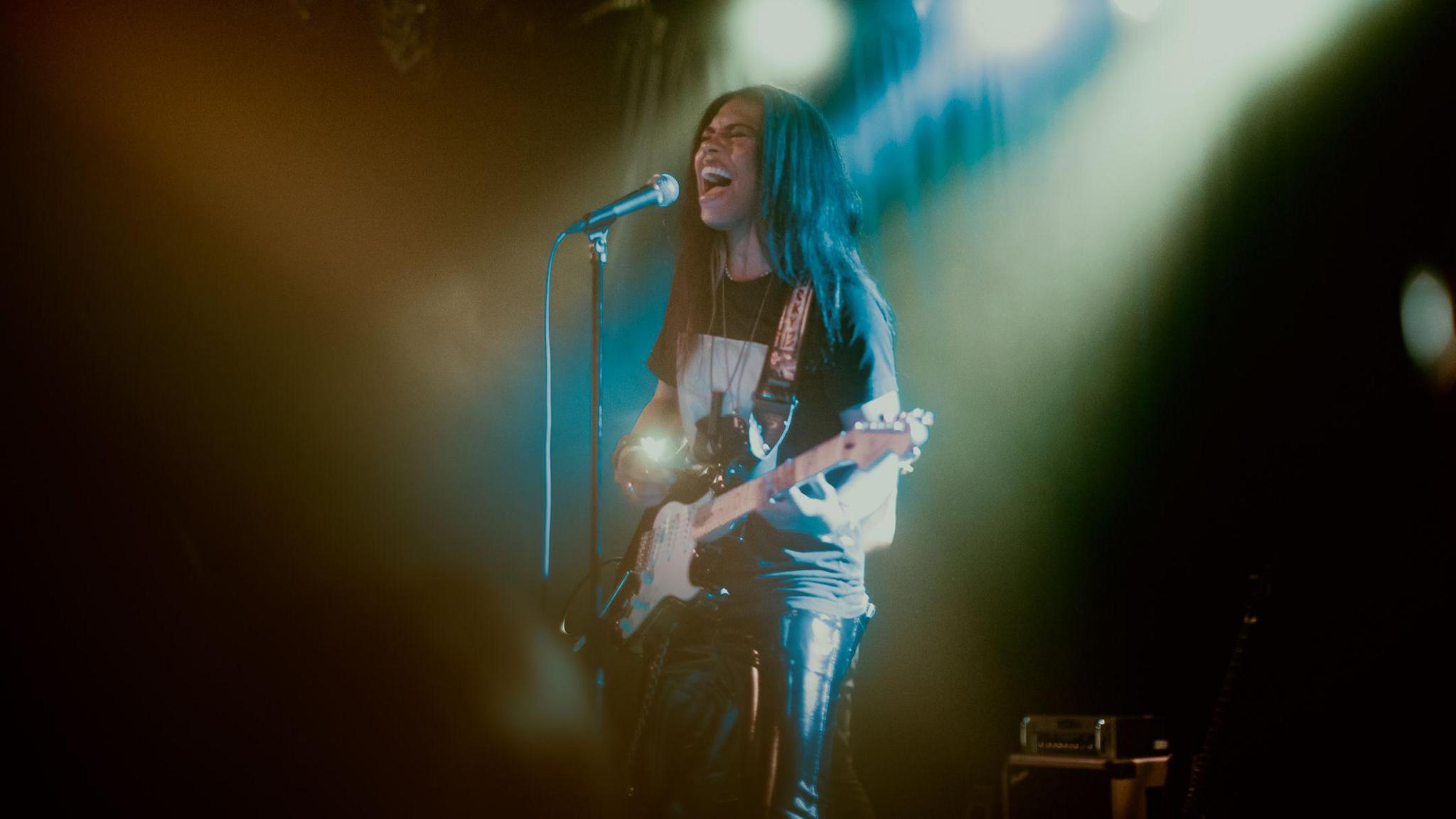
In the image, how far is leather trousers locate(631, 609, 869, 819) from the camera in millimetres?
1876

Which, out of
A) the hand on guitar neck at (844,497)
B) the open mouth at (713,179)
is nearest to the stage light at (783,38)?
the open mouth at (713,179)

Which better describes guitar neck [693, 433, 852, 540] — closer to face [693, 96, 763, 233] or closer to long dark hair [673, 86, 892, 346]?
long dark hair [673, 86, 892, 346]

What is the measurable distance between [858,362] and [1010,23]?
1.95 metres

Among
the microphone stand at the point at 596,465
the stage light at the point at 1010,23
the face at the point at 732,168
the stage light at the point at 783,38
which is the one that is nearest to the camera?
the microphone stand at the point at 596,465

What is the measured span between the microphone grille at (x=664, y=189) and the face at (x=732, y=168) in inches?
9.5

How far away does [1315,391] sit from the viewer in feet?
9.48

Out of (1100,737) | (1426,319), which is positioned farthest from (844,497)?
(1426,319)

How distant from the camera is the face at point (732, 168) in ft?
8.24

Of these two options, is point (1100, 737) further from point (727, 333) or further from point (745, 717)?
point (727, 333)

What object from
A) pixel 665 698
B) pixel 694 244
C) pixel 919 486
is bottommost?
pixel 665 698

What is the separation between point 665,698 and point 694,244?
4.15ft

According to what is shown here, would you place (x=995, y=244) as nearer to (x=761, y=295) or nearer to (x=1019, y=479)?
(x=1019, y=479)

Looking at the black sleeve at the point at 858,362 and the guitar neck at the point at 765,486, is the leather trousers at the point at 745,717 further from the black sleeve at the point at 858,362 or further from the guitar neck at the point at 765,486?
the black sleeve at the point at 858,362

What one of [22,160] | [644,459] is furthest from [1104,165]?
[22,160]
